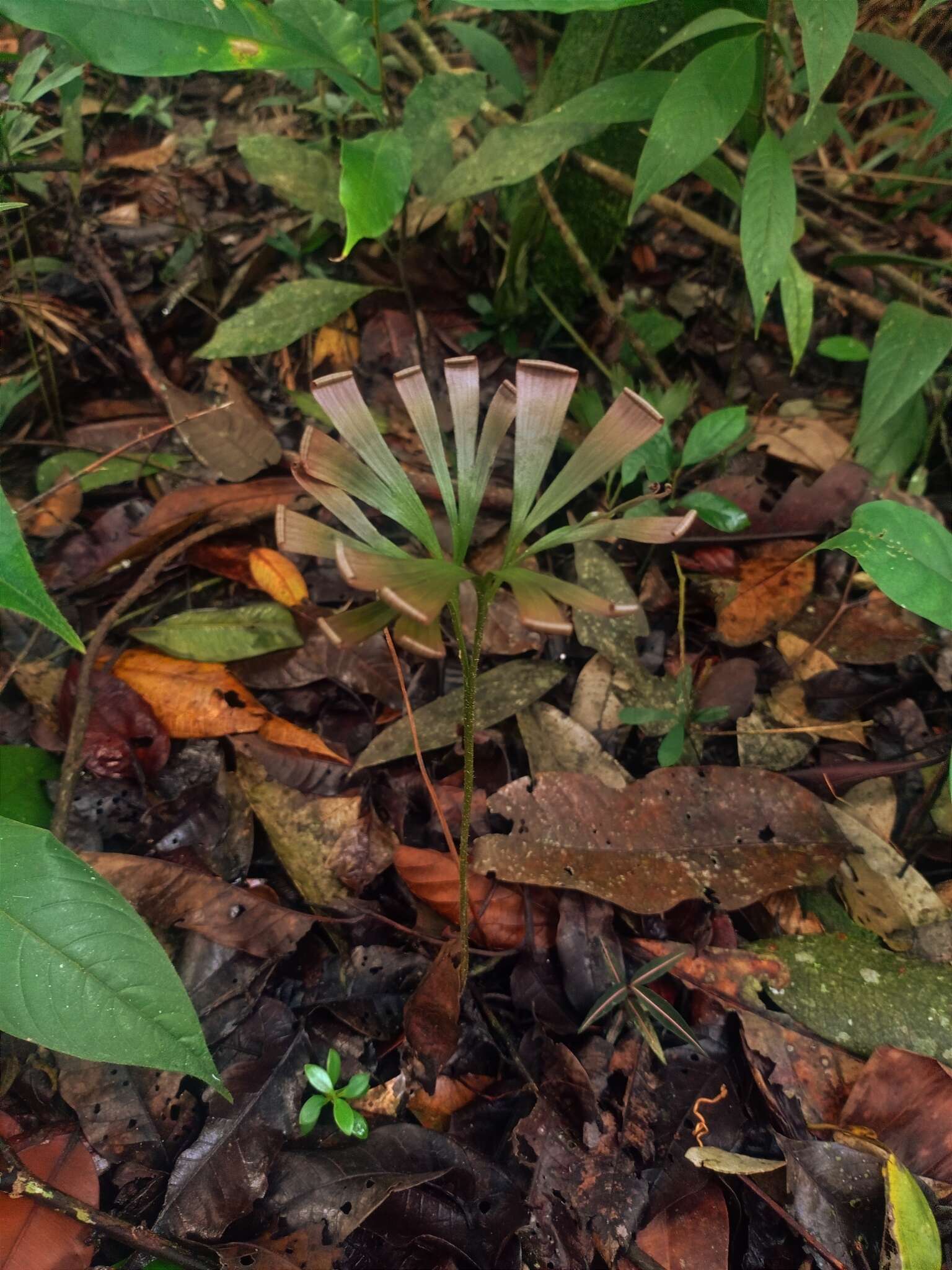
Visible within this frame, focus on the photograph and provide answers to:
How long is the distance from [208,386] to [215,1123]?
1.77m

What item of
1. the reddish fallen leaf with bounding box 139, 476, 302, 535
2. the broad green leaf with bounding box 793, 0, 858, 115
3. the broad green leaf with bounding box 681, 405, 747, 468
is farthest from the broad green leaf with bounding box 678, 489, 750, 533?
the reddish fallen leaf with bounding box 139, 476, 302, 535

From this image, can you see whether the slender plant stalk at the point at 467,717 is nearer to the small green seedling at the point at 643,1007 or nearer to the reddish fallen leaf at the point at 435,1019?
the reddish fallen leaf at the point at 435,1019

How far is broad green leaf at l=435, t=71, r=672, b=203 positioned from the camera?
61.6 inches

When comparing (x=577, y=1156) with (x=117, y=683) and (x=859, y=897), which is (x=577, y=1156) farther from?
(x=117, y=683)

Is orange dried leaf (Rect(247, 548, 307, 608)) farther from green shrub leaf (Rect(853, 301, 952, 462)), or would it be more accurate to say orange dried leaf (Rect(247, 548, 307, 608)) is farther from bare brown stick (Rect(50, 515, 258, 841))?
green shrub leaf (Rect(853, 301, 952, 462))

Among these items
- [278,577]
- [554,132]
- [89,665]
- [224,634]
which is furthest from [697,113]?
[89,665]

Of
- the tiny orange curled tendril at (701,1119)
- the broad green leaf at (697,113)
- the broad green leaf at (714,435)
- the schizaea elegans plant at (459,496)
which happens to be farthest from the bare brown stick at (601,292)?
the tiny orange curled tendril at (701,1119)

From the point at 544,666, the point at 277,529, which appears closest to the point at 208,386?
the point at 544,666

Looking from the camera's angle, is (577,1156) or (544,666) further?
(544,666)

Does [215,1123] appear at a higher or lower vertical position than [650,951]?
lower

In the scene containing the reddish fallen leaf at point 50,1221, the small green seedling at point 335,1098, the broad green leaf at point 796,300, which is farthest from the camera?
the broad green leaf at point 796,300

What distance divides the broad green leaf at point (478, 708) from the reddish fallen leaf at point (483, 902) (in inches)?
8.5

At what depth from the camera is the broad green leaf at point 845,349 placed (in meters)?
2.06

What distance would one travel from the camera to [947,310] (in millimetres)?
2088
